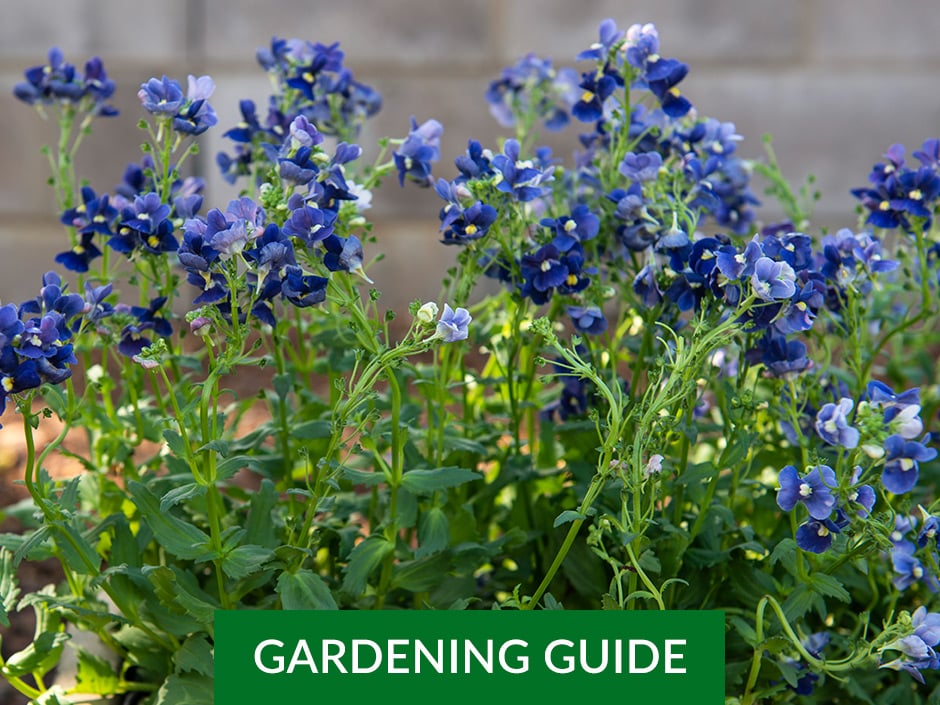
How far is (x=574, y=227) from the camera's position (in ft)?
4.86

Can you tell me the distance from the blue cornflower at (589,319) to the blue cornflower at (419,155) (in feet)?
0.93

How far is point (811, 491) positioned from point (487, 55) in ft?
9.26

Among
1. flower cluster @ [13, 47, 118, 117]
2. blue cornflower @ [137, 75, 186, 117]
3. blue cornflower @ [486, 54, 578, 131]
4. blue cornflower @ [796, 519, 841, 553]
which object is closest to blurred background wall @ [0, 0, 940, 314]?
blue cornflower @ [486, 54, 578, 131]

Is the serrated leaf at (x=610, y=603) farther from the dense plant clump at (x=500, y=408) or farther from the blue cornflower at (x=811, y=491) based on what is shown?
the blue cornflower at (x=811, y=491)

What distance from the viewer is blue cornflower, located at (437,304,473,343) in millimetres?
1227

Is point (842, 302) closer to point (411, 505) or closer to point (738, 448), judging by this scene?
point (738, 448)

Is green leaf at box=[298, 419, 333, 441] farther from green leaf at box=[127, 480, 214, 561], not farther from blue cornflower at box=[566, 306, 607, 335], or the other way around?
blue cornflower at box=[566, 306, 607, 335]

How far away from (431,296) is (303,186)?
2.44m

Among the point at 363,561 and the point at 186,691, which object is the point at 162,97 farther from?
the point at 186,691

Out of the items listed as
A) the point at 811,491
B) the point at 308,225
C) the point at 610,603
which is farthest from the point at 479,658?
the point at 308,225

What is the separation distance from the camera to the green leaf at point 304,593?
1.33 metres

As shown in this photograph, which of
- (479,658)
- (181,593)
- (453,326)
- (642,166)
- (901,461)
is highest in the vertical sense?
(642,166)

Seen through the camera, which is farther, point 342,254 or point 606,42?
point 606,42

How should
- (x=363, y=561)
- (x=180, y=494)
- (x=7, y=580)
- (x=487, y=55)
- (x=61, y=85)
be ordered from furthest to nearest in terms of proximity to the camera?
(x=487, y=55), (x=61, y=85), (x=7, y=580), (x=363, y=561), (x=180, y=494)
